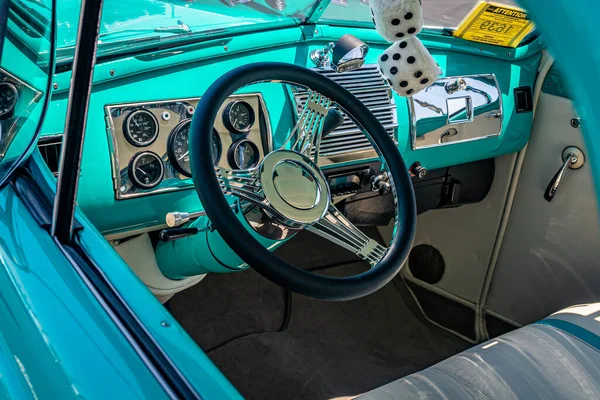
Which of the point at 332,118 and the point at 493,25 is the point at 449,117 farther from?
the point at 332,118

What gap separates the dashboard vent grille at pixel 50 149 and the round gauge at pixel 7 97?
0.36ft

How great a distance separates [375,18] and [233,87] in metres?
0.30

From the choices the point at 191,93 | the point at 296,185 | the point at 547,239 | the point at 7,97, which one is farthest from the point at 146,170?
the point at 547,239

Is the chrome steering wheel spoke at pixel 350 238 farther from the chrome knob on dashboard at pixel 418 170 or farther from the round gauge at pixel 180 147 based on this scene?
the chrome knob on dashboard at pixel 418 170

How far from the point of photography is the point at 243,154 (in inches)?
64.7

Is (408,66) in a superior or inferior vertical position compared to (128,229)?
superior

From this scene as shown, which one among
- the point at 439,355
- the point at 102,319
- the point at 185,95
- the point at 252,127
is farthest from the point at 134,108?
the point at 439,355

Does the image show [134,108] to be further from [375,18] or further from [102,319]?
[102,319]

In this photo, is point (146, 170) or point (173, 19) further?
point (173, 19)

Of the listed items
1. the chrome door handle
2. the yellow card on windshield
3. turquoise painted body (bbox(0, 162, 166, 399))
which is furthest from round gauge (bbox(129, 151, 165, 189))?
the chrome door handle

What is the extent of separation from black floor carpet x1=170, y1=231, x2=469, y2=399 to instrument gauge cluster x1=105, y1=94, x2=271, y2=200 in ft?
2.88

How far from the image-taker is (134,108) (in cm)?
148

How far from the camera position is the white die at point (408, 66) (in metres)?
1.37

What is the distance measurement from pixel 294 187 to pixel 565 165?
1.47 m
